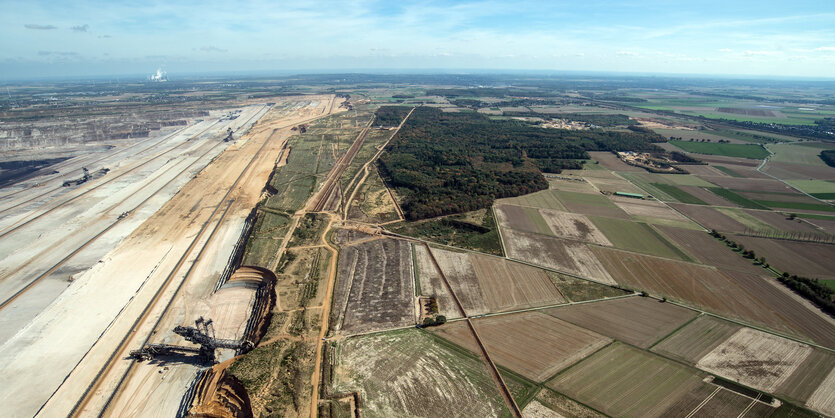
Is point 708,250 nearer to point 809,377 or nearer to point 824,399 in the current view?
point 809,377

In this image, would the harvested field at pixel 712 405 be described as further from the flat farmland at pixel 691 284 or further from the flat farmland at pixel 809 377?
the flat farmland at pixel 691 284

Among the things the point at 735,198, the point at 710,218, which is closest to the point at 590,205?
the point at 710,218

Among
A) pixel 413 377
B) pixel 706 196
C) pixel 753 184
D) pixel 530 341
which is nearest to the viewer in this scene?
pixel 413 377

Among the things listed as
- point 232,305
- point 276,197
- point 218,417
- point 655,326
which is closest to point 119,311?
point 232,305

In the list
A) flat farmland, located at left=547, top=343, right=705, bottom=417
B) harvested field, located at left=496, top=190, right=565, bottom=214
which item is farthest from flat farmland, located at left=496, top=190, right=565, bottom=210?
Result: flat farmland, located at left=547, top=343, right=705, bottom=417

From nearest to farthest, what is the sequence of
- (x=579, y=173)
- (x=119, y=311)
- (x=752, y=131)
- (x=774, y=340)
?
(x=774, y=340)
(x=119, y=311)
(x=579, y=173)
(x=752, y=131)

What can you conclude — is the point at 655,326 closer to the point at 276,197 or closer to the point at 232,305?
the point at 232,305
